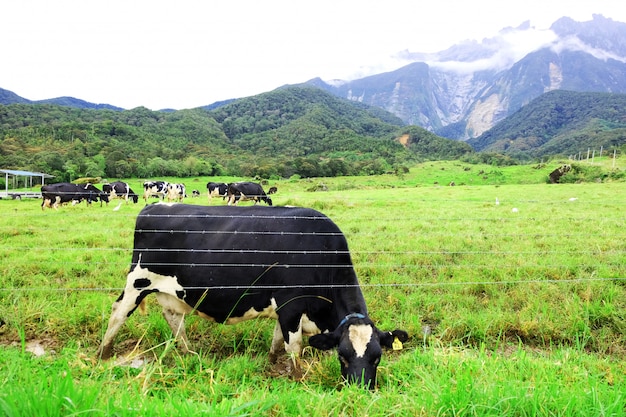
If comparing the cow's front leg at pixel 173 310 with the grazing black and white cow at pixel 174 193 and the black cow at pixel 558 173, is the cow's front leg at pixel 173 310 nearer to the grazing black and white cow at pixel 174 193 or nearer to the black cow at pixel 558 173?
the grazing black and white cow at pixel 174 193

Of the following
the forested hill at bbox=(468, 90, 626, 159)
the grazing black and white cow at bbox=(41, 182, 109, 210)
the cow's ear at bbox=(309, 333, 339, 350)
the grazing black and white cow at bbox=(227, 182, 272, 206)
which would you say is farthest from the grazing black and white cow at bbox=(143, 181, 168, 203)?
the forested hill at bbox=(468, 90, 626, 159)

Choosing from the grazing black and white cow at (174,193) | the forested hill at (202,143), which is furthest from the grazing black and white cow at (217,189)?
the forested hill at (202,143)

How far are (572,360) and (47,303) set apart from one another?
267 inches

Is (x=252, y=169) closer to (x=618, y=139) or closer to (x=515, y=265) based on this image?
(x=515, y=265)

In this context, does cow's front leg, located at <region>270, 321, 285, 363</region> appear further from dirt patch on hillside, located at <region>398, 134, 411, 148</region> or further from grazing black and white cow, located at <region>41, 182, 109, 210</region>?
dirt patch on hillside, located at <region>398, 134, 411, 148</region>

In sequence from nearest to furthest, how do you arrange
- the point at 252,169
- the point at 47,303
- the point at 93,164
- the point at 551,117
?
1. the point at 47,303
2. the point at 93,164
3. the point at 252,169
4. the point at 551,117

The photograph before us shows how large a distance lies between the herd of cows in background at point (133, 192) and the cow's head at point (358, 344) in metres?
16.4

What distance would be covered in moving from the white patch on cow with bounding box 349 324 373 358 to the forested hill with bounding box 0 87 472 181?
176 feet

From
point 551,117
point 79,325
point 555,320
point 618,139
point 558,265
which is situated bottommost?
point 79,325

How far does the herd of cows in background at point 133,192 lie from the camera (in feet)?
65.8

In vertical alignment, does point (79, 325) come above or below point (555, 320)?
below

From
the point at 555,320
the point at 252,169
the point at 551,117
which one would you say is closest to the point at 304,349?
the point at 555,320

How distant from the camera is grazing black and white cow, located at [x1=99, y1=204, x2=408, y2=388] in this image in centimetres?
416

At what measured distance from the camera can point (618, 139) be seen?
107500 millimetres
